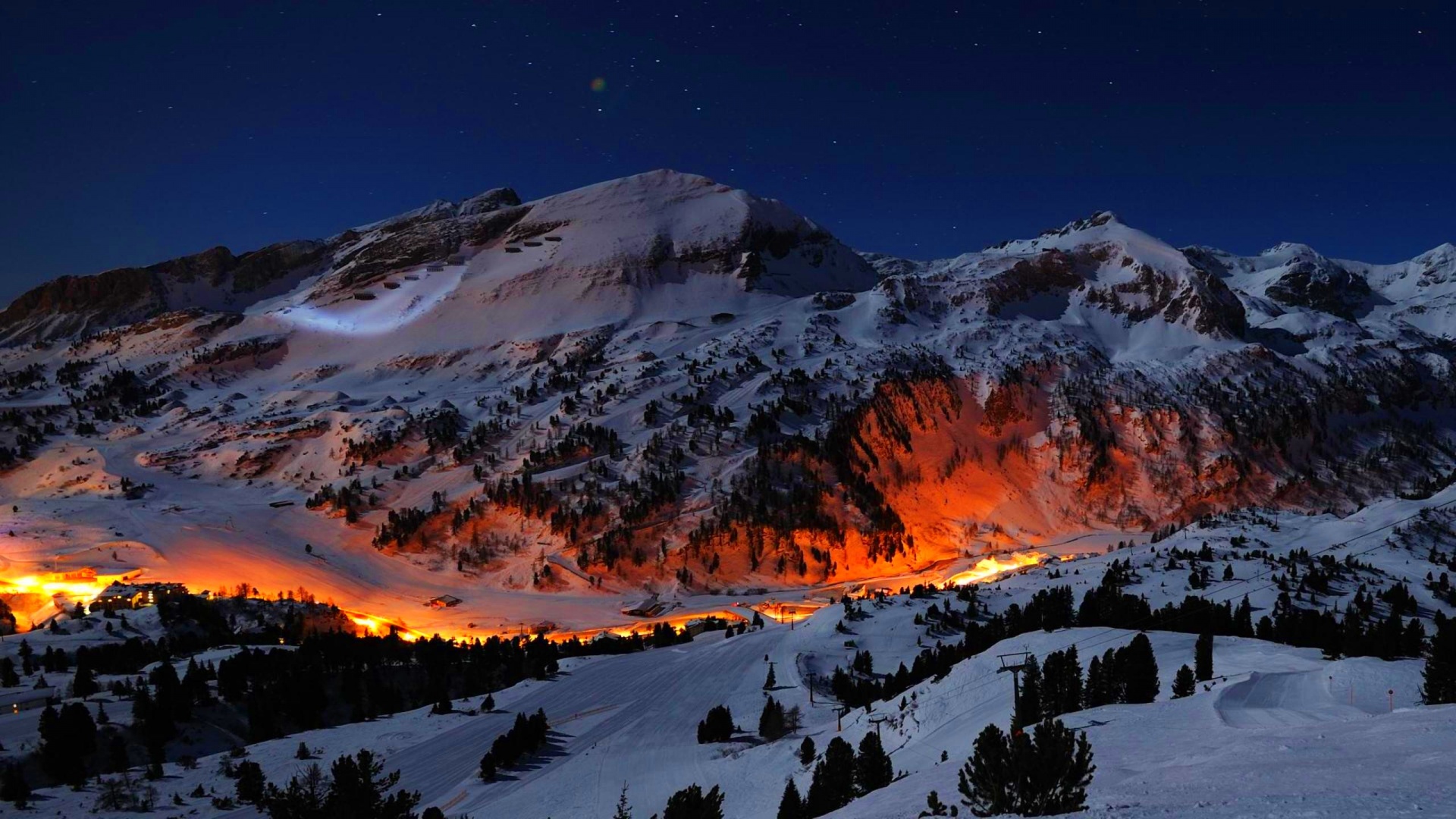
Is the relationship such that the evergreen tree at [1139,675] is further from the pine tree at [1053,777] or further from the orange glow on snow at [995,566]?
the orange glow on snow at [995,566]

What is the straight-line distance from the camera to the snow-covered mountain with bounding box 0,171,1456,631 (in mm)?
102250

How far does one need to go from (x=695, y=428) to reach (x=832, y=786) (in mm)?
93172

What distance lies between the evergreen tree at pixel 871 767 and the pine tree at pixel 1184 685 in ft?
39.9

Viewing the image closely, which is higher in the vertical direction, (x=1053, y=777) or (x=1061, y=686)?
(x=1053, y=777)

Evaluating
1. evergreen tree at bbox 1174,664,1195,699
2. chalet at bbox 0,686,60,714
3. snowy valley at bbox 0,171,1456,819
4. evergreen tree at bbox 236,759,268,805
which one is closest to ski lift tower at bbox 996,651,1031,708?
snowy valley at bbox 0,171,1456,819

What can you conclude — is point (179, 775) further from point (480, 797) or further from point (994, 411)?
point (994, 411)

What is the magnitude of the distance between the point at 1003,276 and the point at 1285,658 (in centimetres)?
15450

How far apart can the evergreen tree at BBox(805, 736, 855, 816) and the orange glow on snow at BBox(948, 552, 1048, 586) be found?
236ft

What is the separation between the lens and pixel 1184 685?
33000 millimetres

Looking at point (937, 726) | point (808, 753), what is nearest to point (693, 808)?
point (808, 753)

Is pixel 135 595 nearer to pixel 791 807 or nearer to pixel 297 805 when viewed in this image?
pixel 297 805

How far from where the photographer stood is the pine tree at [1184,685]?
32.8 meters

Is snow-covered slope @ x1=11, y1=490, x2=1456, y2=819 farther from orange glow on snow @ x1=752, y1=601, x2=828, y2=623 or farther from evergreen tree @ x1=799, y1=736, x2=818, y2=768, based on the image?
orange glow on snow @ x1=752, y1=601, x2=828, y2=623

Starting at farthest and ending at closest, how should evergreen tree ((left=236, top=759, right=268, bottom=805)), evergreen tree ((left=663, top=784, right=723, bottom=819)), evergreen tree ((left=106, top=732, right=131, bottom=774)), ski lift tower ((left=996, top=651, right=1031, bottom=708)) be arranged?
ski lift tower ((left=996, top=651, right=1031, bottom=708))
evergreen tree ((left=106, top=732, right=131, bottom=774))
evergreen tree ((left=236, top=759, right=268, bottom=805))
evergreen tree ((left=663, top=784, right=723, bottom=819))
